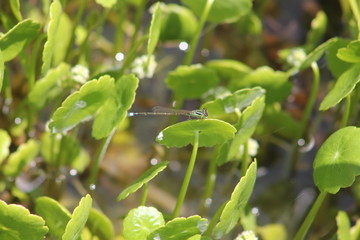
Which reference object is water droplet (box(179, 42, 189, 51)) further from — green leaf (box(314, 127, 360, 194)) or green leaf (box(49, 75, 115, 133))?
green leaf (box(314, 127, 360, 194))

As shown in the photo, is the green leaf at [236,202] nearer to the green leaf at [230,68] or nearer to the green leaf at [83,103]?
the green leaf at [83,103]

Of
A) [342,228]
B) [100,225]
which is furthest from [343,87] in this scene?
[100,225]

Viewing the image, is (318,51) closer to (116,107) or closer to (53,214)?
(116,107)

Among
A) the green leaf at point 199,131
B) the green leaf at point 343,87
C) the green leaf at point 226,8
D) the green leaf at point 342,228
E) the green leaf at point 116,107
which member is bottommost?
the green leaf at point 342,228

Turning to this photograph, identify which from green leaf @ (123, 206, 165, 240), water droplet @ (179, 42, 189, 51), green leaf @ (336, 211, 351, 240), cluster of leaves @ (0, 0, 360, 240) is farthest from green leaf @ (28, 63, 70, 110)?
green leaf @ (336, 211, 351, 240)

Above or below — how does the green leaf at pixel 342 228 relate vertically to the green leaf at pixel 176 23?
below

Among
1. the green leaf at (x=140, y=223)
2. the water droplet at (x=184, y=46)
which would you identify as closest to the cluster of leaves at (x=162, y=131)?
the green leaf at (x=140, y=223)

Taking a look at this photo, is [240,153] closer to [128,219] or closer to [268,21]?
[128,219]
